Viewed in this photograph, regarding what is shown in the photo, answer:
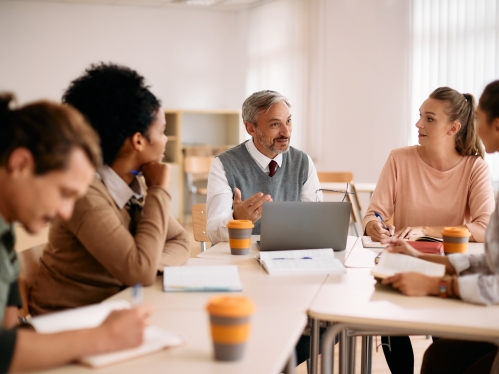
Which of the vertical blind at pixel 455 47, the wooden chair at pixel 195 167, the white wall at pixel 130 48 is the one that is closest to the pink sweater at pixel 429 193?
the vertical blind at pixel 455 47

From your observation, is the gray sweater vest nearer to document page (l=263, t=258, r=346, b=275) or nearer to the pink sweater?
the pink sweater

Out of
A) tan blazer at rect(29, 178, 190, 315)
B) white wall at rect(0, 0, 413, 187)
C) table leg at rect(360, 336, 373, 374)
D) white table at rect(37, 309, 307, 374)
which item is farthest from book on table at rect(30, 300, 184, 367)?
white wall at rect(0, 0, 413, 187)

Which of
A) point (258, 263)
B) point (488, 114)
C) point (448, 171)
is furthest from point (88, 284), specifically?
point (448, 171)

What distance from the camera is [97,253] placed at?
4.90 feet

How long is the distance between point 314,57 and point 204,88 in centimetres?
198

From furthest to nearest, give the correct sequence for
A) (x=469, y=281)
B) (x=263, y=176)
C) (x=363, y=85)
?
1. (x=363, y=85)
2. (x=263, y=176)
3. (x=469, y=281)

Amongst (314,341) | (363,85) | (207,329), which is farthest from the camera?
(363,85)

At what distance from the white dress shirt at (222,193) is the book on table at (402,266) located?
2.72ft

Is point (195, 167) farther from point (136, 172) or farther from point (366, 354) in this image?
point (136, 172)

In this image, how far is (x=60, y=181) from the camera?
98cm

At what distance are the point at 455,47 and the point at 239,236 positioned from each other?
163 inches

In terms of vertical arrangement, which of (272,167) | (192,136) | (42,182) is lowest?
(192,136)

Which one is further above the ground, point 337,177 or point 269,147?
point 269,147

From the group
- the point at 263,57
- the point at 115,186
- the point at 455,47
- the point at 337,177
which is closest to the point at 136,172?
the point at 115,186
